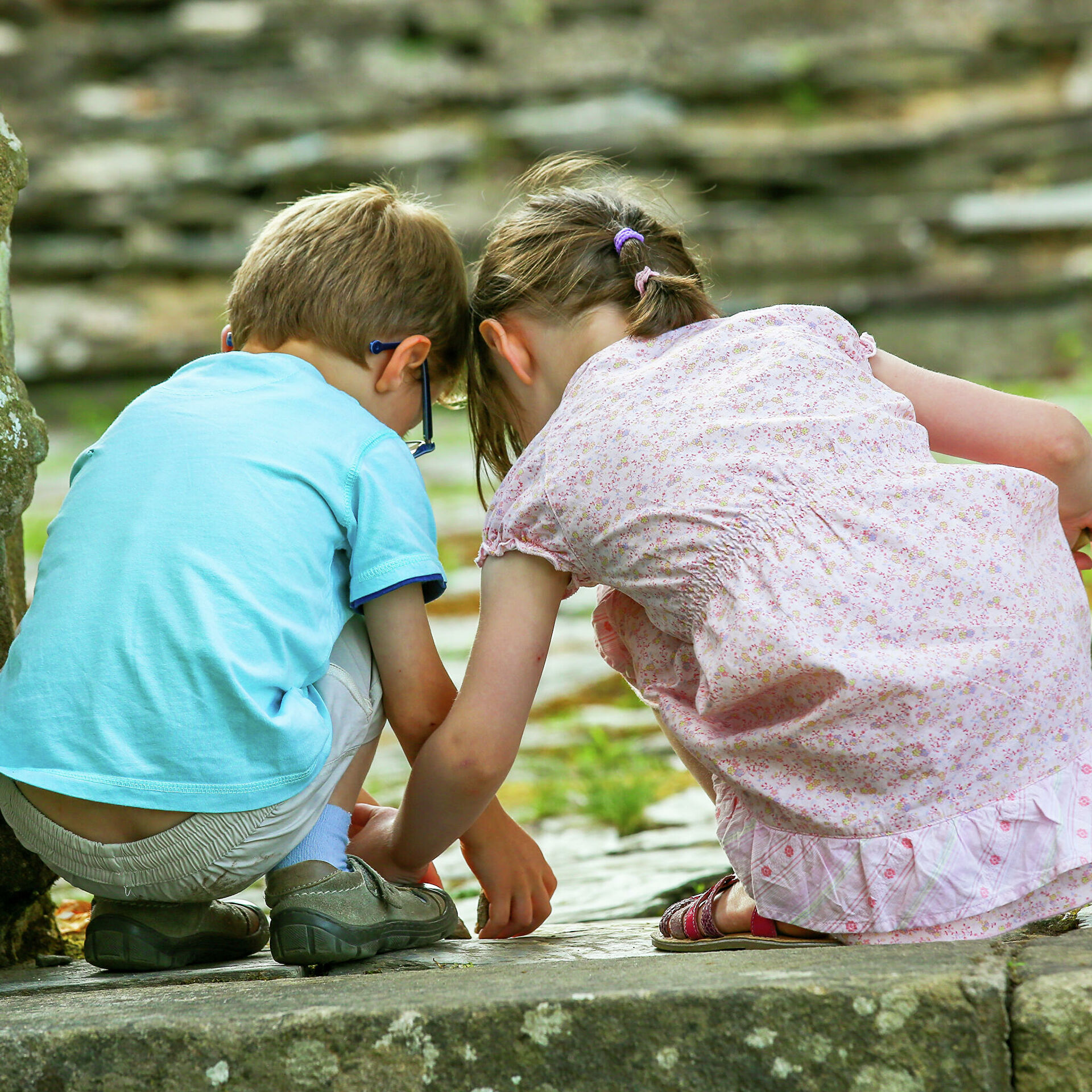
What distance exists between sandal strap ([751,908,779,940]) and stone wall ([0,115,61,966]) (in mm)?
923

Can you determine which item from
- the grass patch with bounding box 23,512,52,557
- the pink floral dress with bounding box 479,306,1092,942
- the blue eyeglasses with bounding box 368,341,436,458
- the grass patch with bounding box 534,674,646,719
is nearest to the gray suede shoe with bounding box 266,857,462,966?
the pink floral dress with bounding box 479,306,1092,942

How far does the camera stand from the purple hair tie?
180 centimetres

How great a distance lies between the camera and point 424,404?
1894mm

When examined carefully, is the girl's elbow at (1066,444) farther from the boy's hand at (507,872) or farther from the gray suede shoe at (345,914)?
the gray suede shoe at (345,914)

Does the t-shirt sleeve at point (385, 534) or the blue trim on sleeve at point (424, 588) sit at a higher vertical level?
the t-shirt sleeve at point (385, 534)

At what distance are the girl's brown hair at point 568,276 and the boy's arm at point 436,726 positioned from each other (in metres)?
0.40

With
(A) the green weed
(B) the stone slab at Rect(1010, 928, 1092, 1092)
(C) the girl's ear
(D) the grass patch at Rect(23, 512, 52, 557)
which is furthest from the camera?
(D) the grass patch at Rect(23, 512, 52, 557)

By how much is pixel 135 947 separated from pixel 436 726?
444mm

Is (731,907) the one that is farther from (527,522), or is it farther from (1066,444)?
(1066,444)

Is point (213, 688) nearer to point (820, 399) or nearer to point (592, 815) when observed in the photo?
point (820, 399)

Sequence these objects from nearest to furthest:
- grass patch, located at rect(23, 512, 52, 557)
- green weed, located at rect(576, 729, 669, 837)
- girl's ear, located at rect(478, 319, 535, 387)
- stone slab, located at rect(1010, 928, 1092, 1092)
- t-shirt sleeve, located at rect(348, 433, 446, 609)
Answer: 1. stone slab, located at rect(1010, 928, 1092, 1092)
2. t-shirt sleeve, located at rect(348, 433, 446, 609)
3. girl's ear, located at rect(478, 319, 535, 387)
4. green weed, located at rect(576, 729, 669, 837)
5. grass patch, located at rect(23, 512, 52, 557)

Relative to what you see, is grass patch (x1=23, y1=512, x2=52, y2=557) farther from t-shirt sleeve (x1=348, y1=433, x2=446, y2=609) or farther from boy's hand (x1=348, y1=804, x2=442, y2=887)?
t-shirt sleeve (x1=348, y1=433, x2=446, y2=609)


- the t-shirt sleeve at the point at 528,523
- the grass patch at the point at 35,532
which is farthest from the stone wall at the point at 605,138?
the t-shirt sleeve at the point at 528,523

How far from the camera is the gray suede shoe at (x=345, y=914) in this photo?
1.45 meters
